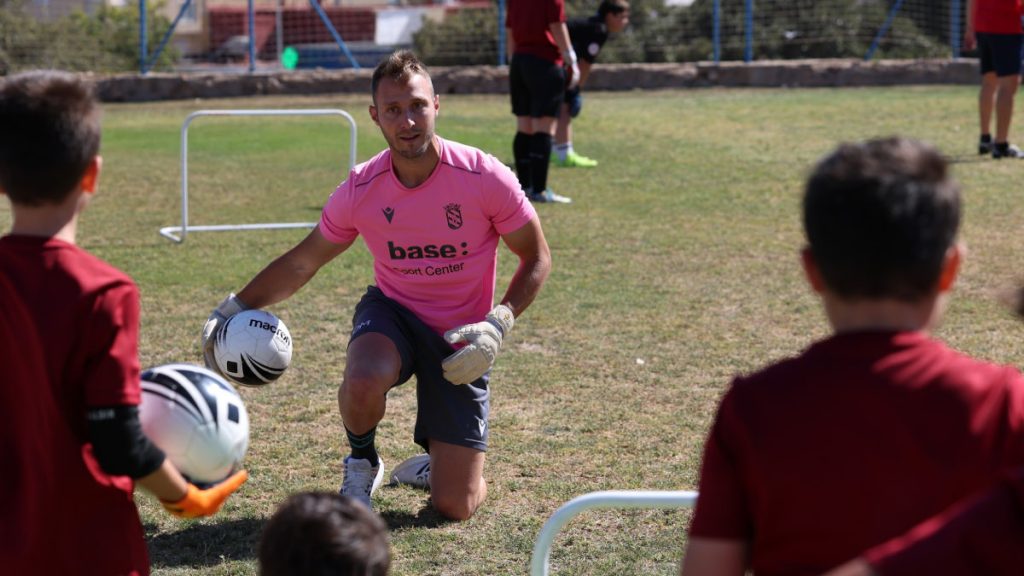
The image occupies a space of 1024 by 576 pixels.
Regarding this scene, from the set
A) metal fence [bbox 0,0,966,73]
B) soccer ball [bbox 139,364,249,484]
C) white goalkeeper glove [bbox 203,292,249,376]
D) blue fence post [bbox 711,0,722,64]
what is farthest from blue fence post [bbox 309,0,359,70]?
soccer ball [bbox 139,364,249,484]

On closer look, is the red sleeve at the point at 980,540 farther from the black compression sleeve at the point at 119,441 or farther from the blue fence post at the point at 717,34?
the blue fence post at the point at 717,34

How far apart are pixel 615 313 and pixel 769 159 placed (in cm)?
633

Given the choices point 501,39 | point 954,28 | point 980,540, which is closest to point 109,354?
point 980,540

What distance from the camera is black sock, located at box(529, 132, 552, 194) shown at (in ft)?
38.3

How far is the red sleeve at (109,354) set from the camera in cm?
260

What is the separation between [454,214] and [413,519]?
1.25 metres

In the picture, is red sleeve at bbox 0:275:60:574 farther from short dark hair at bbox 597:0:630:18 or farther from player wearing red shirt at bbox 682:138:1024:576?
short dark hair at bbox 597:0:630:18

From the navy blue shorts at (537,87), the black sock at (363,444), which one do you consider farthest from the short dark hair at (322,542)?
the navy blue shorts at (537,87)

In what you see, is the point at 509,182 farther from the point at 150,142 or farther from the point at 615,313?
the point at 150,142

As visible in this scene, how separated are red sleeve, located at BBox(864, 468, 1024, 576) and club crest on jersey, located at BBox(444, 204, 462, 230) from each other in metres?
3.65

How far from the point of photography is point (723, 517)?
2172 mm

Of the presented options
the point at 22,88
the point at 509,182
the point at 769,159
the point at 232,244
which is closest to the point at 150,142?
the point at 232,244

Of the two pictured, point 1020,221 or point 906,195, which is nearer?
point 906,195

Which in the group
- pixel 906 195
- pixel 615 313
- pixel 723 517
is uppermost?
pixel 906 195
